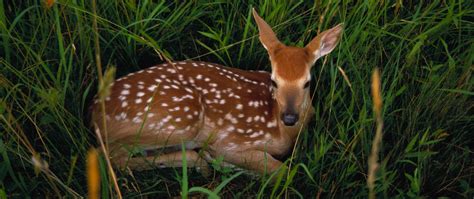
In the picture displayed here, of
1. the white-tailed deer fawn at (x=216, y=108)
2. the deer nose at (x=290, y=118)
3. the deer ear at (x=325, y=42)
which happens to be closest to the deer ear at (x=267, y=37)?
the white-tailed deer fawn at (x=216, y=108)

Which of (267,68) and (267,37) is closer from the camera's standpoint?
(267,37)

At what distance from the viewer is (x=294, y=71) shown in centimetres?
317

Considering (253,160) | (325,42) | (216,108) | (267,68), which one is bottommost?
(253,160)

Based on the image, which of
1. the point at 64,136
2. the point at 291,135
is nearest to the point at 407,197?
the point at 291,135

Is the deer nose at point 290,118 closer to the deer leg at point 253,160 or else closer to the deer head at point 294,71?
the deer head at point 294,71

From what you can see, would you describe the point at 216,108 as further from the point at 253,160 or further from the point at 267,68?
the point at 267,68

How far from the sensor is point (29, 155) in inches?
114

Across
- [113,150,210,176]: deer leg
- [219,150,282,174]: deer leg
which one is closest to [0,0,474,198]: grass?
[113,150,210,176]: deer leg

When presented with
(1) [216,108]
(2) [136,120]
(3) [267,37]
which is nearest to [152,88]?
(2) [136,120]

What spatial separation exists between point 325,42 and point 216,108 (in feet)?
2.29

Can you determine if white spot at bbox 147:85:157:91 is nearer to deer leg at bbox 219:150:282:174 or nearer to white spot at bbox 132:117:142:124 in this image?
white spot at bbox 132:117:142:124

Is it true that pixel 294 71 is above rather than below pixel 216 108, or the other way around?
above

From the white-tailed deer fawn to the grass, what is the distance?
121 millimetres

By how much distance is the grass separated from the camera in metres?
2.89
